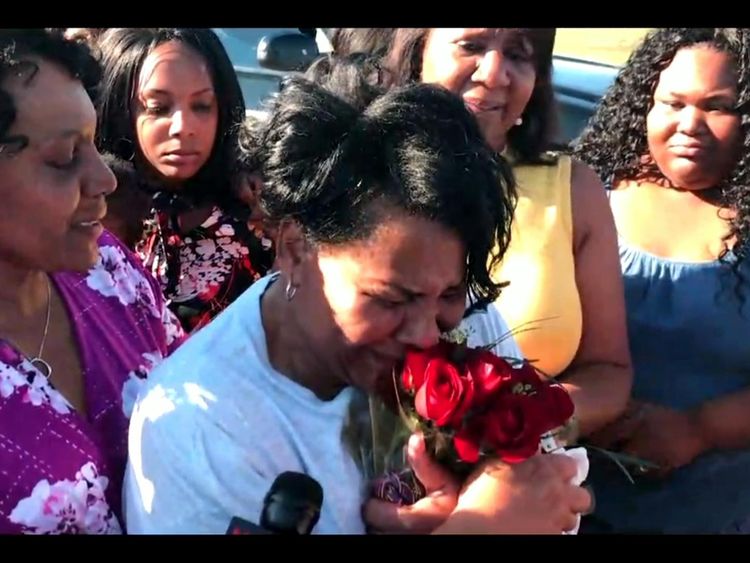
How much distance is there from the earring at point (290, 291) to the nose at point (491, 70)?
850 mm

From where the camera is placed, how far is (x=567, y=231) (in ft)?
8.37

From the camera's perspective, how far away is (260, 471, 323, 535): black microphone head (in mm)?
1741

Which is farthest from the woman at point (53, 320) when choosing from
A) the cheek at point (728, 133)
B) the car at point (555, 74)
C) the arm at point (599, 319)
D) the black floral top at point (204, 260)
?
the car at point (555, 74)

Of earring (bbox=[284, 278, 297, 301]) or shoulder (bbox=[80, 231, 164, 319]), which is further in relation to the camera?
shoulder (bbox=[80, 231, 164, 319])

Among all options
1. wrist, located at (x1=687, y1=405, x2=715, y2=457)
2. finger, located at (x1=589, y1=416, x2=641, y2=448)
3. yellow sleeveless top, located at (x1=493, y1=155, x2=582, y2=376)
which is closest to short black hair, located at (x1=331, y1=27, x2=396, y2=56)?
yellow sleeveless top, located at (x1=493, y1=155, x2=582, y2=376)

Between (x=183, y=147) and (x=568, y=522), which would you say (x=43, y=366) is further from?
(x=183, y=147)

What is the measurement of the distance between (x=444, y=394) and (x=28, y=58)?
2.98 feet

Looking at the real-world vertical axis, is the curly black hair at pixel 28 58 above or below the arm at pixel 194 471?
above

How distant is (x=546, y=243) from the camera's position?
2.52 meters

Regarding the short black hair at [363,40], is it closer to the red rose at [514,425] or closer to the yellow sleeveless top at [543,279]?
the yellow sleeveless top at [543,279]

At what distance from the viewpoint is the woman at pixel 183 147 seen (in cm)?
307

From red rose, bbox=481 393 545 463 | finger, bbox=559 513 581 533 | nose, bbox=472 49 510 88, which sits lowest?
finger, bbox=559 513 581 533

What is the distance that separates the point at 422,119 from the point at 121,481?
32.1 inches

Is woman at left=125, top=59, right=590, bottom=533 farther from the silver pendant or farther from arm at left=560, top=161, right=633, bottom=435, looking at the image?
arm at left=560, top=161, right=633, bottom=435
